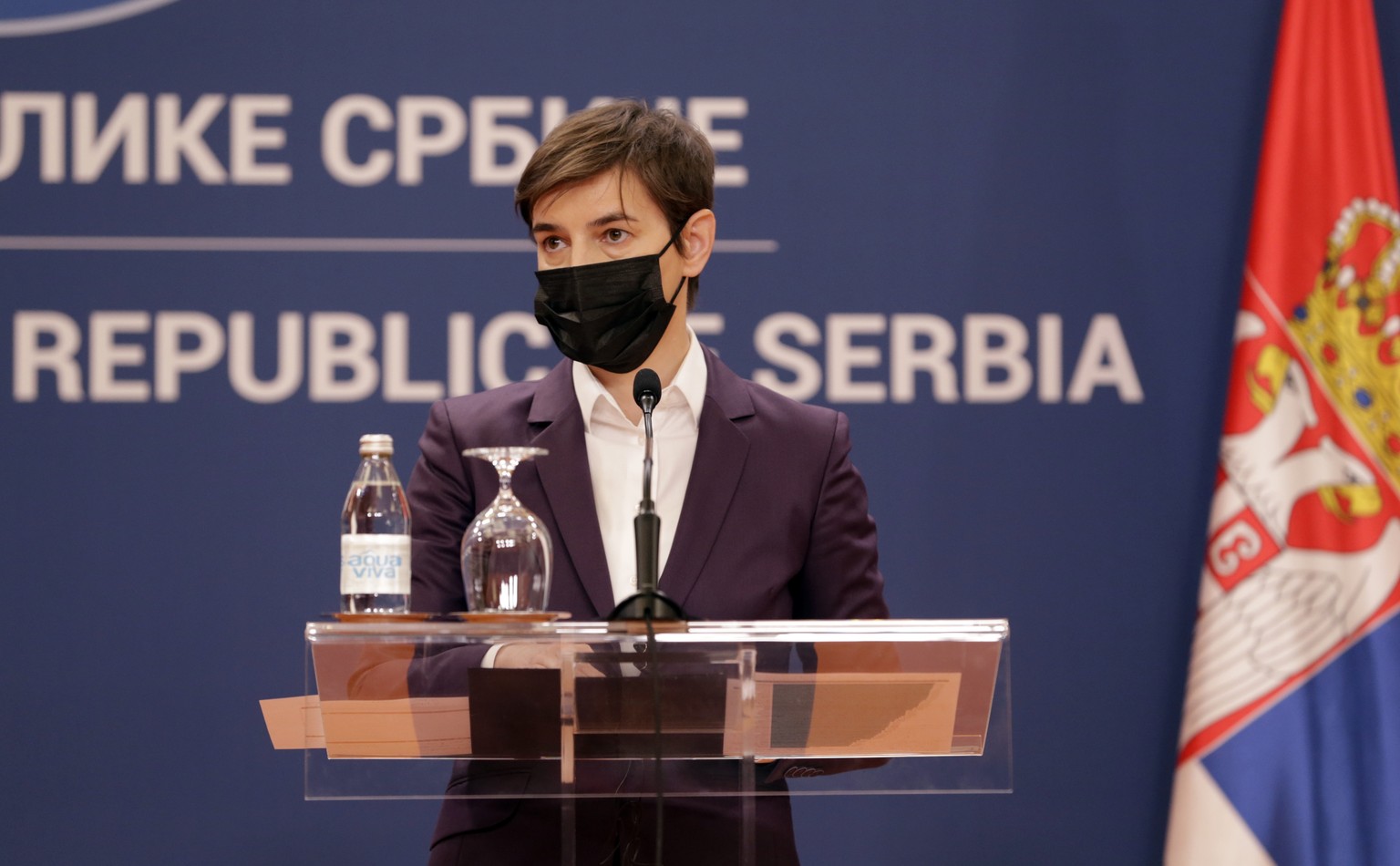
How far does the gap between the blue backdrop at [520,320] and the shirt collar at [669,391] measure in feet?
4.85

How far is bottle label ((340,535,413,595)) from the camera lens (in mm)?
1538

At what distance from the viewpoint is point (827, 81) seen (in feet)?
12.2

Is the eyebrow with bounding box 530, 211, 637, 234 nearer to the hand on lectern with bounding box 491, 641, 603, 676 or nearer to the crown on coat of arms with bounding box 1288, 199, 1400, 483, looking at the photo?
the hand on lectern with bounding box 491, 641, 603, 676

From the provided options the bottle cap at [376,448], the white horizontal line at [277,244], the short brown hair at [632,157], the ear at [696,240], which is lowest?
the bottle cap at [376,448]

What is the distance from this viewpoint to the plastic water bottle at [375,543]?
154 cm

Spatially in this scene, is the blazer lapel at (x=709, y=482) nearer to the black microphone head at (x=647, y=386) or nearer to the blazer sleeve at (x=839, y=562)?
the blazer sleeve at (x=839, y=562)

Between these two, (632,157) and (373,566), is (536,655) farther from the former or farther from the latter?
(632,157)

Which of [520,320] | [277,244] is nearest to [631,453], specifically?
[520,320]

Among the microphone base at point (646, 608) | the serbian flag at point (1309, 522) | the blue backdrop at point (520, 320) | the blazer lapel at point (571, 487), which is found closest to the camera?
the microphone base at point (646, 608)

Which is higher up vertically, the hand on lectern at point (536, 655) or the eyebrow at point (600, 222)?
the eyebrow at point (600, 222)

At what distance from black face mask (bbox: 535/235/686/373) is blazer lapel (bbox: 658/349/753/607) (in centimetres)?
14

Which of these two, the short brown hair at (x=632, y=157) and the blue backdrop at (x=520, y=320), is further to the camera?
the blue backdrop at (x=520, y=320)

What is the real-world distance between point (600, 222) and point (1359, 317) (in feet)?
7.37

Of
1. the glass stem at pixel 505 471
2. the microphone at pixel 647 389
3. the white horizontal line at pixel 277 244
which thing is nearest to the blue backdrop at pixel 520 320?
the white horizontal line at pixel 277 244
